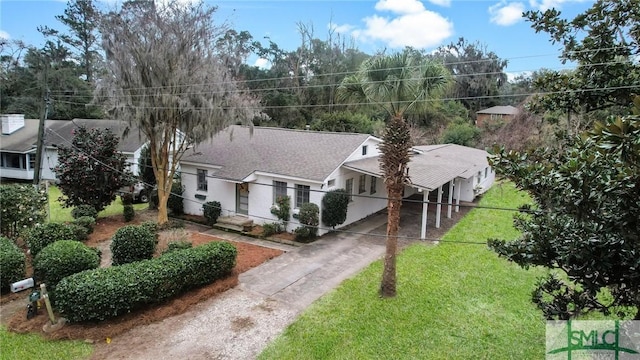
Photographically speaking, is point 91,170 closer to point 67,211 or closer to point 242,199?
point 67,211

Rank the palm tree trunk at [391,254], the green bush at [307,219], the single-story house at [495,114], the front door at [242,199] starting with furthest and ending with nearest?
the single-story house at [495,114] < the front door at [242,199] < the green bush at [307,219] < the palm tree trunk at [391,254]

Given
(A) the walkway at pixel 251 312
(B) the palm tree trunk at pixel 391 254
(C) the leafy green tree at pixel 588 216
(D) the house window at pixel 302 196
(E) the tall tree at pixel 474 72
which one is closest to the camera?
(C) the leafy green tree at pixel 588 216

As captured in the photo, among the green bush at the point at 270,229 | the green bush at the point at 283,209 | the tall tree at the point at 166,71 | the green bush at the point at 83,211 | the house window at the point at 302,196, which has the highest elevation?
the tall tree at the point at 166,71

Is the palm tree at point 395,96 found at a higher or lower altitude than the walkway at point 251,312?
higher

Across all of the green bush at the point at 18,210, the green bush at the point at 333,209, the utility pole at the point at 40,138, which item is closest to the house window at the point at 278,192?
the green bush at the point at 333,209

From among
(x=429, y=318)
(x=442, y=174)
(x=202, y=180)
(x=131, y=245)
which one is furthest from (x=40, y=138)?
(x=442, y=174)

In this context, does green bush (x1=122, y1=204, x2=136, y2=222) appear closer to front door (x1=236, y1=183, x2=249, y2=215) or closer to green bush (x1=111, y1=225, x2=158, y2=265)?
front door (x1=236, y1=183, x2=249, y2=215)

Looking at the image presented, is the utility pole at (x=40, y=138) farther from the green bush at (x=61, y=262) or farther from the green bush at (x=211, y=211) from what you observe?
the green bush at (x=61, y=262)

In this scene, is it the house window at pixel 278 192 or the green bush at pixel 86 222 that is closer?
the green bush at pixel 86 222
